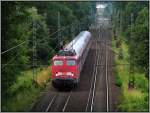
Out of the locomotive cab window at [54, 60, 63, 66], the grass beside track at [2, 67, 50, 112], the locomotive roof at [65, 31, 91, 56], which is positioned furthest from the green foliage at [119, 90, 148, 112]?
the locomotive roof at [65, 31, 91, 56]

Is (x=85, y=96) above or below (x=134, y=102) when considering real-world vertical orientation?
→ below

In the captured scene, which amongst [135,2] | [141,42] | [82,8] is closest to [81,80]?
[141,42]

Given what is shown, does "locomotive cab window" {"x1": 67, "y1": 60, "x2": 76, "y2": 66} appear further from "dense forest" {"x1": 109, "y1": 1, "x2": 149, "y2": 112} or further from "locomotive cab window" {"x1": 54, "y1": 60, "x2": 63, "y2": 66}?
"dense forest" {"x1": 109, "y1": 1, "x2": 149, "y2": 112}

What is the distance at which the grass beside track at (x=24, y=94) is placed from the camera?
1038 inches

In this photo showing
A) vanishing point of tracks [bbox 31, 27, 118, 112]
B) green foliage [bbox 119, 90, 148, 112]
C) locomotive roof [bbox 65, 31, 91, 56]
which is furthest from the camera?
locomotive roof [bbox 65, 31, 91, 56]

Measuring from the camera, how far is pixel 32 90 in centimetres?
3173

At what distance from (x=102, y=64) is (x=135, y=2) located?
23902 mm

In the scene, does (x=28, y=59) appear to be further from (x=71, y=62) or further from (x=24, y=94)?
(x=24, y=94)

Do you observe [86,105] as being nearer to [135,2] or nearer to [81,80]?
[81,80]

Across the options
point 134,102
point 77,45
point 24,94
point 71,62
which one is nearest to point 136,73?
point 77,45

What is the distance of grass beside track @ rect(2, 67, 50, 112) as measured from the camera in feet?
86.5

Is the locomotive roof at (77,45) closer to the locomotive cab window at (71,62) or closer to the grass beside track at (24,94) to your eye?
the locomotive cab window at (71,62)

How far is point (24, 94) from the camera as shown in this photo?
3033 cm

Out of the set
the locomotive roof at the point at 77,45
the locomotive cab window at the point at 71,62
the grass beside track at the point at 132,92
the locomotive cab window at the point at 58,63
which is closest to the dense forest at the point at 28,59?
the grass beside track at the point at 132,92
